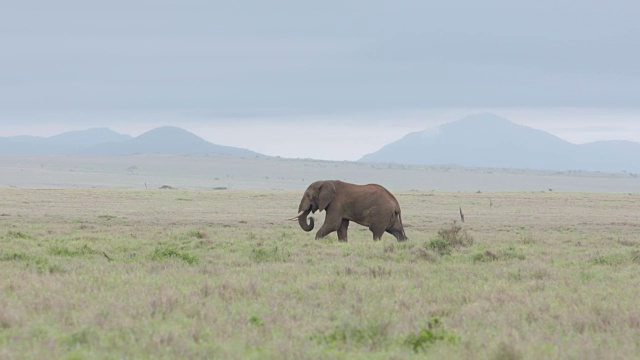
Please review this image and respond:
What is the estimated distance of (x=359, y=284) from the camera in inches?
564

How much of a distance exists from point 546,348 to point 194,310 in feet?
14.6

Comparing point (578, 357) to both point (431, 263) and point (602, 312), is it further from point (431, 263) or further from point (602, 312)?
point (431, 263)

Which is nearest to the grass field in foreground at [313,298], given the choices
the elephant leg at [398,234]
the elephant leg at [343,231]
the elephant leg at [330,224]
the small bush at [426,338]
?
the small bush at [426,338]

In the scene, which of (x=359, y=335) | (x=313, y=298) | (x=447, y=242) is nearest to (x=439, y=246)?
(x=447, y=242)

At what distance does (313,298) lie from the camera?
42.5 feet

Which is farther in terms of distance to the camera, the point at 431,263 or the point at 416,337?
the point at 431,263

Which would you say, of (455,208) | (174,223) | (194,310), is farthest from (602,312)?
(455,208)

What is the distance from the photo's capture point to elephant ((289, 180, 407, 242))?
2427 centimetres

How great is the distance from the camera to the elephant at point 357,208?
24.3 meters

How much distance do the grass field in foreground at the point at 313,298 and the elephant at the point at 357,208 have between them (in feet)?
3.37

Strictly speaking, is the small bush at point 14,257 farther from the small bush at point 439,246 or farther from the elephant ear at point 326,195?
the elephant ear at point 326,195

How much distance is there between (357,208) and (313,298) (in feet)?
37.7

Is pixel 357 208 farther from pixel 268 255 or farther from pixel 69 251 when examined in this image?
pixel 69 251

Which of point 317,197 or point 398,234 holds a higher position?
point 317,197
